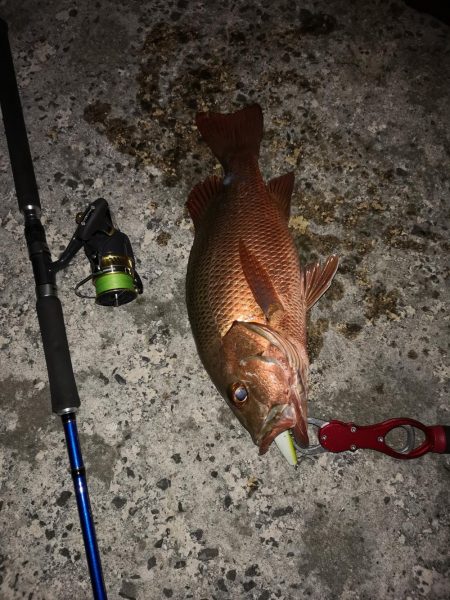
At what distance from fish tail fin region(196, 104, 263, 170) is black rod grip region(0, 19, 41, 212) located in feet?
2.97

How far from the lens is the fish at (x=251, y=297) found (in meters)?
1.76

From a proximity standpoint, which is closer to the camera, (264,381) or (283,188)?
(264,381)

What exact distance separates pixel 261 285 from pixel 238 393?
18.5 inches

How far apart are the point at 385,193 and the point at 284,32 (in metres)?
1.17

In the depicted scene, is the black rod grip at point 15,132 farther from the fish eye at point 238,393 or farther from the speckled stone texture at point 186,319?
the fish eye at point 238,393

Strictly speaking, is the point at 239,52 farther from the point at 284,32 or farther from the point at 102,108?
the point at 102,108

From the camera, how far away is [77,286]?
77.5 inches

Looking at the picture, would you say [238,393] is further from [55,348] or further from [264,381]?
[55,348]

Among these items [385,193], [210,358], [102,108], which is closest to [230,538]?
[210,358]

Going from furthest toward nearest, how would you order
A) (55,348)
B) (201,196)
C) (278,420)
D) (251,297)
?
(201,196)
(55,348)
(251,297)
(278,420)

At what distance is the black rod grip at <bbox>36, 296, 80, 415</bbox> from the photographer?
1918mm

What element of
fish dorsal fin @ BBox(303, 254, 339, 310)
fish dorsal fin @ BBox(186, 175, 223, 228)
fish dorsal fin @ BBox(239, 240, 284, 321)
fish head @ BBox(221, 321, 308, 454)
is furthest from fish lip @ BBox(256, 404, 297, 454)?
fish dorsal fin @ BBox(186, 175, 223, 228)

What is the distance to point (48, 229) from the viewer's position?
7.66 ft

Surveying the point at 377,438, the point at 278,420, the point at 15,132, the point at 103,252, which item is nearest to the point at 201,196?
the point at 103,252
